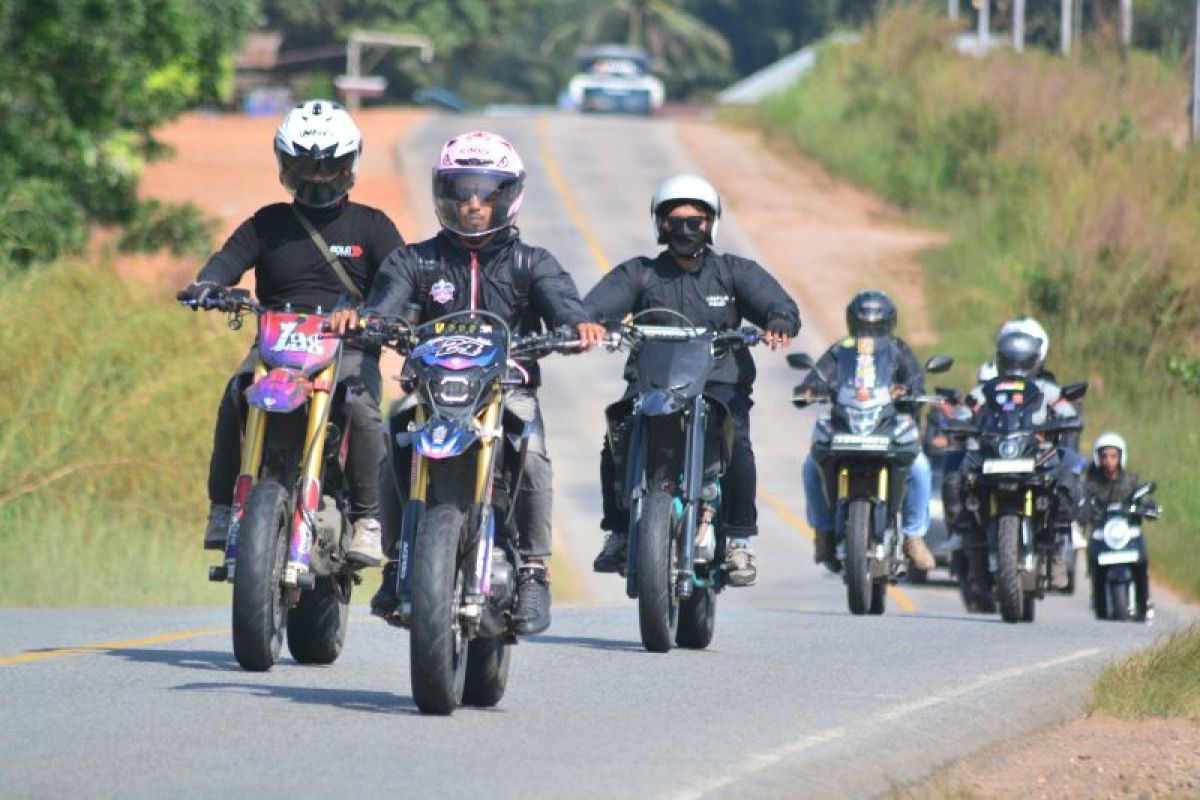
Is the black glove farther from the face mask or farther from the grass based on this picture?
the grass

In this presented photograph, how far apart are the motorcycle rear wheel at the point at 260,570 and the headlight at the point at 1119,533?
10682mm

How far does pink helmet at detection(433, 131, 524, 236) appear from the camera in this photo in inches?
398

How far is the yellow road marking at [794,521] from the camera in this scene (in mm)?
23516

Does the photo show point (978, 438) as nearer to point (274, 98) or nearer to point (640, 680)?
point (640, 680)

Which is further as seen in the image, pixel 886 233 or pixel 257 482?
pixel 886 233

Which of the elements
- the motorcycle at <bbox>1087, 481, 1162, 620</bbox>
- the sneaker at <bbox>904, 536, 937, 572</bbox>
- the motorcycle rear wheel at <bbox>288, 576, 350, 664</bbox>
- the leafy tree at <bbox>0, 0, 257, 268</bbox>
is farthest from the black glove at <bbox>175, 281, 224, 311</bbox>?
the leafy tree at <bbox>0, 0, 257, 268</bbox>

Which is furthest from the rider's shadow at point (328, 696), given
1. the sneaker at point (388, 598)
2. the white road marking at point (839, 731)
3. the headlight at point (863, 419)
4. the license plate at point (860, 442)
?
the headlight at point (863, 419)

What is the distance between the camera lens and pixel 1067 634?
14648mm

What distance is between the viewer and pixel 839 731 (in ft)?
30.5

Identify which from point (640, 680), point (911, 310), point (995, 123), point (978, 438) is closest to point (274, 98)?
point (995, 123)

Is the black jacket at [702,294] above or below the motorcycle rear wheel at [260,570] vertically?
above

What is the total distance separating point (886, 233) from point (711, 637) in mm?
37344

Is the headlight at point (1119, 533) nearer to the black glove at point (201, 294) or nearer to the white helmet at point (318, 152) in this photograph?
the white helmet at point (318, 152)

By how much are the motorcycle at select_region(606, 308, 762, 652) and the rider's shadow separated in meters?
2.09
